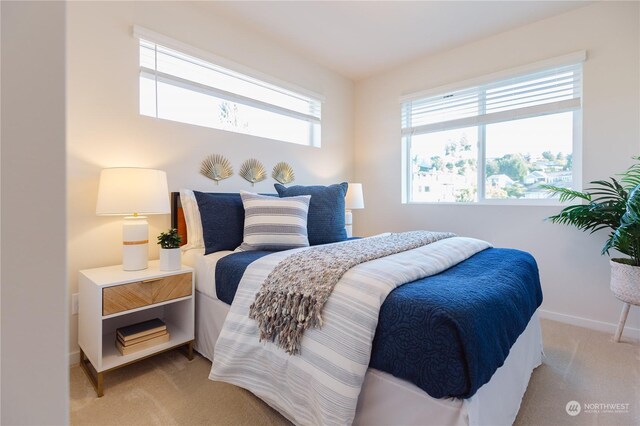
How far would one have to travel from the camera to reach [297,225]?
2111 mm

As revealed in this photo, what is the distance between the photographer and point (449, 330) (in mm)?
941

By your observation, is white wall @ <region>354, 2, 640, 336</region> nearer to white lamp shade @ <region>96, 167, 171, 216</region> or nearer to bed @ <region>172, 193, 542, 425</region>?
bed @ <region>172, 193, 542, 425</region>

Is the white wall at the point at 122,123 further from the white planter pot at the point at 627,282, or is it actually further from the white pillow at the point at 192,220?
the white planter pot at the point at 627,282

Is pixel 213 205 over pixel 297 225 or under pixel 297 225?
over

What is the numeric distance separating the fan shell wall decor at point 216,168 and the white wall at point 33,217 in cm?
228

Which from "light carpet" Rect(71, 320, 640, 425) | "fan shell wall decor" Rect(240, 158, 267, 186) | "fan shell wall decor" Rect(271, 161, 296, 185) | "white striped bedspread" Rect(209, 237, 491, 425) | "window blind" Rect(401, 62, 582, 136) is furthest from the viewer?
"fan shell wall decor" Rect(271, 161, 296, 185)

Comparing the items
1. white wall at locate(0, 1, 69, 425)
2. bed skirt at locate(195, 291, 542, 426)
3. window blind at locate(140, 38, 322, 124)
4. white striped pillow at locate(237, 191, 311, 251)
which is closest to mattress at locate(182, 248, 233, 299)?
white striped pillow at locate(237, 191, 311, 251)

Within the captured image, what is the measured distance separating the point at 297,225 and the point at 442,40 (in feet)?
7.97

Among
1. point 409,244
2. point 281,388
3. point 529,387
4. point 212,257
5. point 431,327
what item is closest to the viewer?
point 431,327

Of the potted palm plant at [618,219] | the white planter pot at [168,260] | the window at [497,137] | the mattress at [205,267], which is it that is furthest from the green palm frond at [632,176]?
the white planter pot at [168,260]

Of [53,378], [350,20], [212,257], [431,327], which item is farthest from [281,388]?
[350,20]

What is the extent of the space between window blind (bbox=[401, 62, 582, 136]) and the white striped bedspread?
6.78 ft

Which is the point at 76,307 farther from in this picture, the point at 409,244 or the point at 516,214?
the point at 516,214

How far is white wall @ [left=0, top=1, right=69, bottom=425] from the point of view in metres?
0.31
